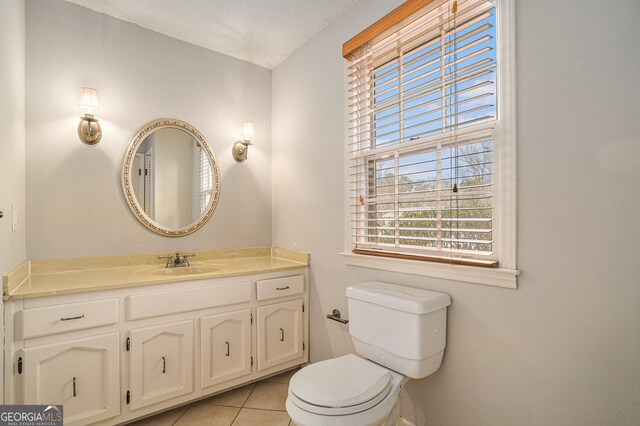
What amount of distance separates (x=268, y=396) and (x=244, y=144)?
1.85 meters

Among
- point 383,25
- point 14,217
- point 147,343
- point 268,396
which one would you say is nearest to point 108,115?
point 14,217

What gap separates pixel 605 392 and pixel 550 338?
0.20m

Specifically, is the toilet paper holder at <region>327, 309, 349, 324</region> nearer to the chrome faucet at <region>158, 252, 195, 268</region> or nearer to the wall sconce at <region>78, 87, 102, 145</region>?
the chrome faucet at <region>158, 252, 195, 268</region>

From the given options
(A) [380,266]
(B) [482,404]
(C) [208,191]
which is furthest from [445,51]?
(C) [208,191]

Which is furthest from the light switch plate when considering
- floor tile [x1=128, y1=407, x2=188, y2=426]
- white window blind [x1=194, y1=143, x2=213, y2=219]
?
floor tile [x1=128, y1=407, x2=188, y2=426]

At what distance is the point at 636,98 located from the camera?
99cm

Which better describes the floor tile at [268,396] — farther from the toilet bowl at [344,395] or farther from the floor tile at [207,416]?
the toilet bowl at [344,395]

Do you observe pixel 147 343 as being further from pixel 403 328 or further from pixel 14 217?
pixel 403 328

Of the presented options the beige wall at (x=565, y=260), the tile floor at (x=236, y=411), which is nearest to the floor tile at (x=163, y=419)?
the tile floor at (x=236, y=411)

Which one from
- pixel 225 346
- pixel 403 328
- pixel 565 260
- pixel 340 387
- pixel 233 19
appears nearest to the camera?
pixel 565 260

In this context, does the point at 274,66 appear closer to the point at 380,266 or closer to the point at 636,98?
the point at 380,266

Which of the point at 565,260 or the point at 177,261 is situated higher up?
the point at 565,260

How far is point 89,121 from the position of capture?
2010mm

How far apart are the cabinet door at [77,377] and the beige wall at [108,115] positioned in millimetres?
687
